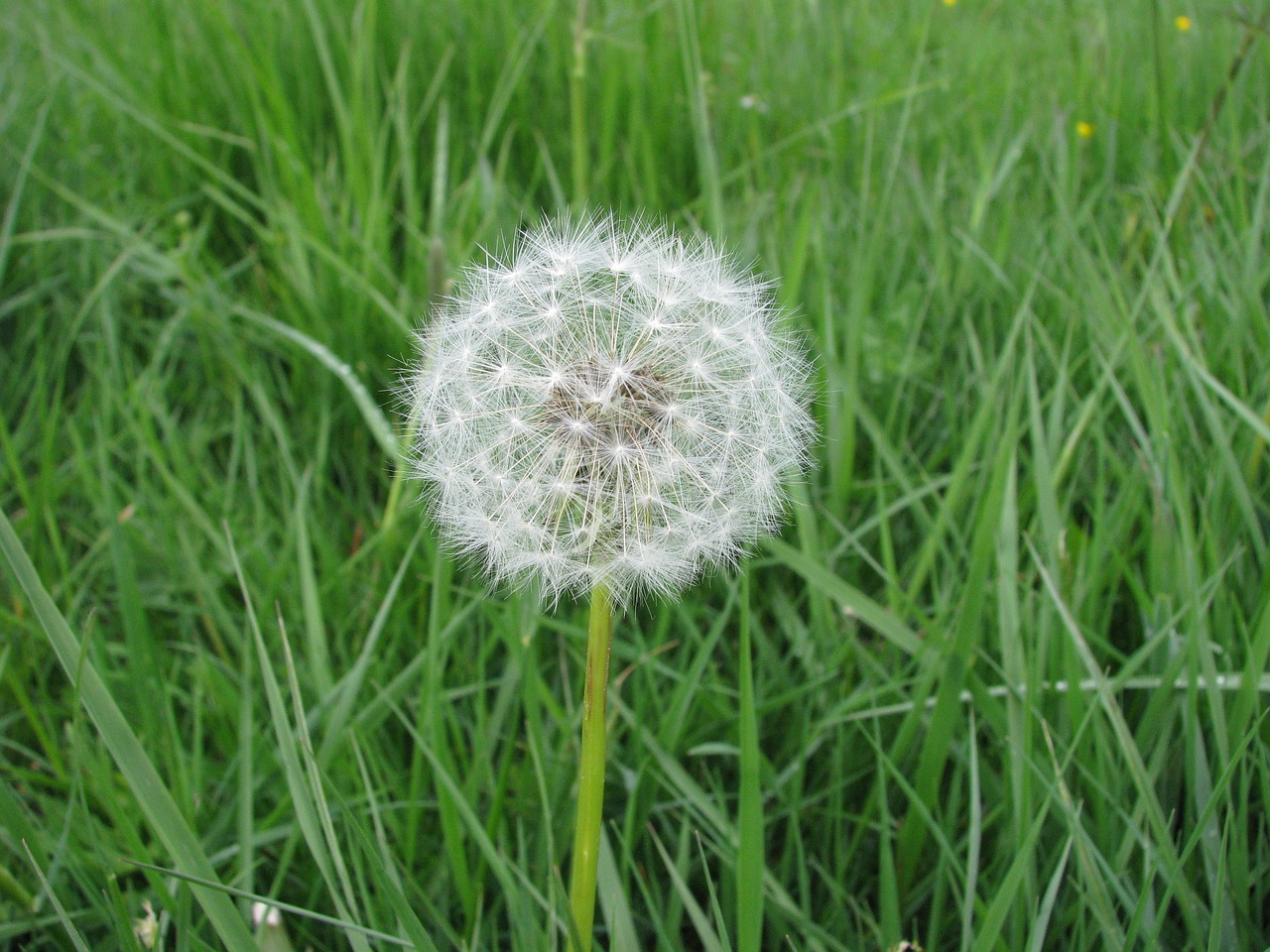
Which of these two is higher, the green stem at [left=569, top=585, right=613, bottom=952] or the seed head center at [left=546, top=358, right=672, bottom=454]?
the seed head center at [left=546, top=358, right=672, bottom=454]

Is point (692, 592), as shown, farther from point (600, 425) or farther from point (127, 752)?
point (127, 752)

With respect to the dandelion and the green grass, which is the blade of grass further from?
the dandelion

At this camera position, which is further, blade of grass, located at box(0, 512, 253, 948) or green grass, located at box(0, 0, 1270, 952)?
green grass, located at box(0, 0, 1270, 952)

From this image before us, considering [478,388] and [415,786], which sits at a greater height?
[478,388]

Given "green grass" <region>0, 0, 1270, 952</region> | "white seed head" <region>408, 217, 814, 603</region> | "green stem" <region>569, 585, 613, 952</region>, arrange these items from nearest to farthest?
"green stem" <region>569, 585, 613, 952</region> < "white seed head" <region>408, 217, 814, 603</region> < "green grass" <region>0, 0, 1270, 952</region>

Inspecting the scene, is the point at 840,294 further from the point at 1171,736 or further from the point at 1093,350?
the point at 1171,736

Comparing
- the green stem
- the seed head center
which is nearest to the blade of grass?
the green stem

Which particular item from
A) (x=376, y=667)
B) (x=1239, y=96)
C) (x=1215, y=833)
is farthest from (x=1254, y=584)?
(x=1239, y=96)
